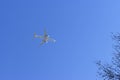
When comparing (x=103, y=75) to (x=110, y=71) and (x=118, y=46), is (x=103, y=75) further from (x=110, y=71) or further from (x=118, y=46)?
(x=118, y=46)

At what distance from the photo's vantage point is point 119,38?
22.9 m

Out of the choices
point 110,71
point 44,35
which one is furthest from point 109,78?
point 44,35

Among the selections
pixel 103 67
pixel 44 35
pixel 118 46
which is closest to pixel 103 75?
pixel 103 67

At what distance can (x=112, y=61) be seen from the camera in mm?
21656

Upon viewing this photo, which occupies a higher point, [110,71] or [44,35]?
[44,35]

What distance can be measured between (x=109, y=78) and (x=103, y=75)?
0.68m

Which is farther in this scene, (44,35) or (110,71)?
(44,35)

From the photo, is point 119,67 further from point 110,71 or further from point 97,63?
point 97,63

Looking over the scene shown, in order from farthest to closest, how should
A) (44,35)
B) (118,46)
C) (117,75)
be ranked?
1. (44,35)
2. (118,46)
3. (117,75)

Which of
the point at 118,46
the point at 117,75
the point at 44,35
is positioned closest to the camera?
the point at 117,75

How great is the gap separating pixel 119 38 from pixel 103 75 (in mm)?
2737

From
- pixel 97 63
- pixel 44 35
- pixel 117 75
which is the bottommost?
pixel 117 75

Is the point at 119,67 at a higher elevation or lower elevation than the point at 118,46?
lower

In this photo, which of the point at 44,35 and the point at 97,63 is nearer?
the point at 97,63
